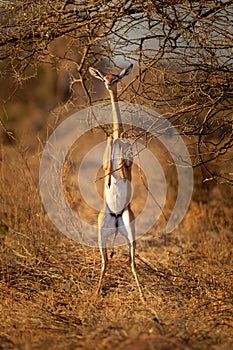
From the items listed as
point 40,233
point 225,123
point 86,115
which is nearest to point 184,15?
point 225,123

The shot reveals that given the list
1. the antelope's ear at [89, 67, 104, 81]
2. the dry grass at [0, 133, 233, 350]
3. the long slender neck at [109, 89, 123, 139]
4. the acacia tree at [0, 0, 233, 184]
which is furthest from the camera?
the antelope's ear at [89, 67, 104, 81]

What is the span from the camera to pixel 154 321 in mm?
4348

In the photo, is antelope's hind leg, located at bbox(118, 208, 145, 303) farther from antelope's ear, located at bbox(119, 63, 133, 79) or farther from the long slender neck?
antelope's ear, located at bbox(119, 63, 133, 79)

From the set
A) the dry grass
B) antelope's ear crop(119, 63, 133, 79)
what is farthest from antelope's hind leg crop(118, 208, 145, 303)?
antelope's ear crop(119, 63, 133, 79)

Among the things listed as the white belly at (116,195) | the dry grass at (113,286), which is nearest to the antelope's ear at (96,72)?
the white belly at (116,195)

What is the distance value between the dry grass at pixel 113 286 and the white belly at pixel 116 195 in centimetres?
85

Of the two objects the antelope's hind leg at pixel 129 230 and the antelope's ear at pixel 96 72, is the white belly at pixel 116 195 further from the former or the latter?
the antelope's ear at pixel 96 72

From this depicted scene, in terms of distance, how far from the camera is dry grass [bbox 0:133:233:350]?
4.06 metres

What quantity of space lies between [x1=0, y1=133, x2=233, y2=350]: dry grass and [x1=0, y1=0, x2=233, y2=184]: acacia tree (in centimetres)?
126

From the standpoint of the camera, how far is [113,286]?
243 inches

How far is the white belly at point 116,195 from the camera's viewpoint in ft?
18.1

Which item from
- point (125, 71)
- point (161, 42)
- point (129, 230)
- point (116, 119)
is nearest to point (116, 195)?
point (129, 230)

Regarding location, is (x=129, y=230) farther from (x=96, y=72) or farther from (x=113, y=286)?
(x=96, y=72)

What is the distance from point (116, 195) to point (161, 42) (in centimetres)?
150
